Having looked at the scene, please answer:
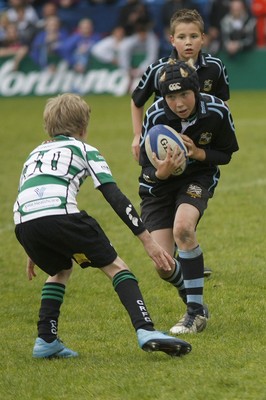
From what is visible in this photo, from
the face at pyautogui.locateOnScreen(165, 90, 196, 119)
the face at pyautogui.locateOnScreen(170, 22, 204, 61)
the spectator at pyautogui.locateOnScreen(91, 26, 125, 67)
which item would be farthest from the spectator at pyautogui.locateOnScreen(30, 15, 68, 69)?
the face at pyautogui.locateOnScreen(165, 90, 196, 119)

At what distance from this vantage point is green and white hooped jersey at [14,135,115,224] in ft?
17.7

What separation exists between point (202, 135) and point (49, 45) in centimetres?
1776

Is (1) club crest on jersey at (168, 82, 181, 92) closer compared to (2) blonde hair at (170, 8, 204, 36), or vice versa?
(1) club crest on jersey at (168, 82, 181, 92)

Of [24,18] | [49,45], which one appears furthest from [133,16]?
[24,18]

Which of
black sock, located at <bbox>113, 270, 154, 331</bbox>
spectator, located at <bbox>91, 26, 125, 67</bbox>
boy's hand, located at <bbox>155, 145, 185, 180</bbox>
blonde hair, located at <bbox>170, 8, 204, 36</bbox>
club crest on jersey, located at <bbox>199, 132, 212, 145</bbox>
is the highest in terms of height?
blonde hair, located at <bbox>170, 8, 204, 36</bbox>

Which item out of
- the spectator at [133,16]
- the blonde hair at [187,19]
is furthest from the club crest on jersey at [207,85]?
the spectator at [133,16]

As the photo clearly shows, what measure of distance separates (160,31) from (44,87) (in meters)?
3.01

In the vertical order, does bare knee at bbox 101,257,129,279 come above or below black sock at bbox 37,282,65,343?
above

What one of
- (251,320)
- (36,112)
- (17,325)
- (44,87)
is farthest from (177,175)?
(44,87)

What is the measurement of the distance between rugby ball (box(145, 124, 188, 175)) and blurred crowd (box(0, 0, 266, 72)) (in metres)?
16.3

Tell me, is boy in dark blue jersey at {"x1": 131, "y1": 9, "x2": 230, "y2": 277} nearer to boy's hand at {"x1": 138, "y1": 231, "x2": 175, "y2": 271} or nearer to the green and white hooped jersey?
the green and white hooped jersey

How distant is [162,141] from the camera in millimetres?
6043

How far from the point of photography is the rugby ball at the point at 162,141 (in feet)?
19.8

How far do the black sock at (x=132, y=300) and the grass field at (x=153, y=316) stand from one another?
0.21 m
